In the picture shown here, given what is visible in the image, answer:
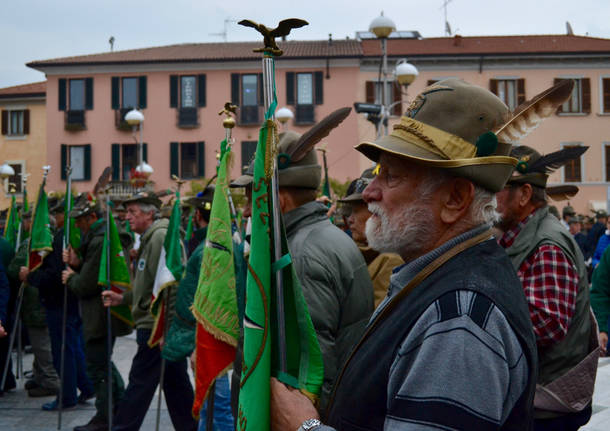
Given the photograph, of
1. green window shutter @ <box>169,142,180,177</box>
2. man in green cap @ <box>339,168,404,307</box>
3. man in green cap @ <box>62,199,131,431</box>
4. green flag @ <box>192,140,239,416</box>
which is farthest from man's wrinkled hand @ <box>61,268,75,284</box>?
green window shutter @ <box>169,142,180,177</box>

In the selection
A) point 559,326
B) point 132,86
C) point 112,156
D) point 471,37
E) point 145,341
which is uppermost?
point 471,37

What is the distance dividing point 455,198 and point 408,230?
6.1 inches

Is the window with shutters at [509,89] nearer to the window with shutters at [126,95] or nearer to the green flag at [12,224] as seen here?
the window with shutters at [126,95]

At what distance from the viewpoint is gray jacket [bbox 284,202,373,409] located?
3.30 meters

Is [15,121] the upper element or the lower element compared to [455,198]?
upper

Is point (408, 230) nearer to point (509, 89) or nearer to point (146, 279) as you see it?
point (146, 279)

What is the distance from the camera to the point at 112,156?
3981cm

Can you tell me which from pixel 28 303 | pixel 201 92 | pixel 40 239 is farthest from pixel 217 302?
pixel 201 92

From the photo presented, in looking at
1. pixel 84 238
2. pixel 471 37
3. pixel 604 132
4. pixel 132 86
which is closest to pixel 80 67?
pixel 132 86

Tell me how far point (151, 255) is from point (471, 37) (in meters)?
38.2

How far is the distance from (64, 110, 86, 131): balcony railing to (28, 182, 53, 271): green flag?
3314 cm

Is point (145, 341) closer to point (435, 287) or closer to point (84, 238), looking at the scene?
point (84, 238)

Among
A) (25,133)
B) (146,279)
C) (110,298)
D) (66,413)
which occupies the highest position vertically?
(25,133)

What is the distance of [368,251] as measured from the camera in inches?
197
